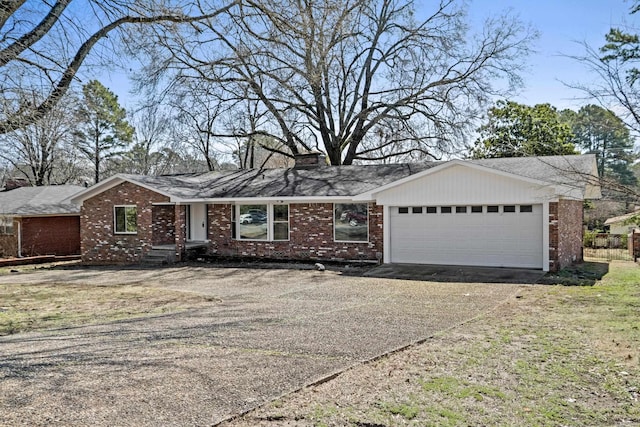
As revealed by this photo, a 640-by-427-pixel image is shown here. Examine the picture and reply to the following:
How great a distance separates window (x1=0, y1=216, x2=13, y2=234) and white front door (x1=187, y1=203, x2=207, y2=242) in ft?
31.5

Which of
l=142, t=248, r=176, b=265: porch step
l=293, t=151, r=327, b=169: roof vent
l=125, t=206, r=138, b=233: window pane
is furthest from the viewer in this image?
l=293, t=151, r=327, b=169: roof vent

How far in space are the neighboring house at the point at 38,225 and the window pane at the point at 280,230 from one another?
10.4m

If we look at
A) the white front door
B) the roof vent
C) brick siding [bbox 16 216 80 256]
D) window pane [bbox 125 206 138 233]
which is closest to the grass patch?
window pane [bbox 125 206 138 233]

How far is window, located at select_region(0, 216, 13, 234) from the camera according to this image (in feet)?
80.9

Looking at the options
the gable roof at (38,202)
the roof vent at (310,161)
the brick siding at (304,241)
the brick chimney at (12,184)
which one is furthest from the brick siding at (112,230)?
the brick chimney at (12,184)

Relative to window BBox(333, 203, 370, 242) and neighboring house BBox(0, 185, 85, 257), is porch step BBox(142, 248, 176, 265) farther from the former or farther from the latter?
window BBox(333, 203, 370, 242)

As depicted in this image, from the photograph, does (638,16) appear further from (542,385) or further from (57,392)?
(57,392)

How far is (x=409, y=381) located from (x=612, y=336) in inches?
143

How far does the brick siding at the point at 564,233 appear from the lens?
14.8 meters

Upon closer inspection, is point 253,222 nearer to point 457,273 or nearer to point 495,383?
point 457,273

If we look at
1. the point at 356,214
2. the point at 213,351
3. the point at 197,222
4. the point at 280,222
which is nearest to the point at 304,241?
the point at 280,222

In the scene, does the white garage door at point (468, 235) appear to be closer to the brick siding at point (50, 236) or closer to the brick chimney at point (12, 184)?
the brick siding at point (50, 236)

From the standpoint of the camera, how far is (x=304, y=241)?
62.0ft

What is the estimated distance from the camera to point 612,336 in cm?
734
